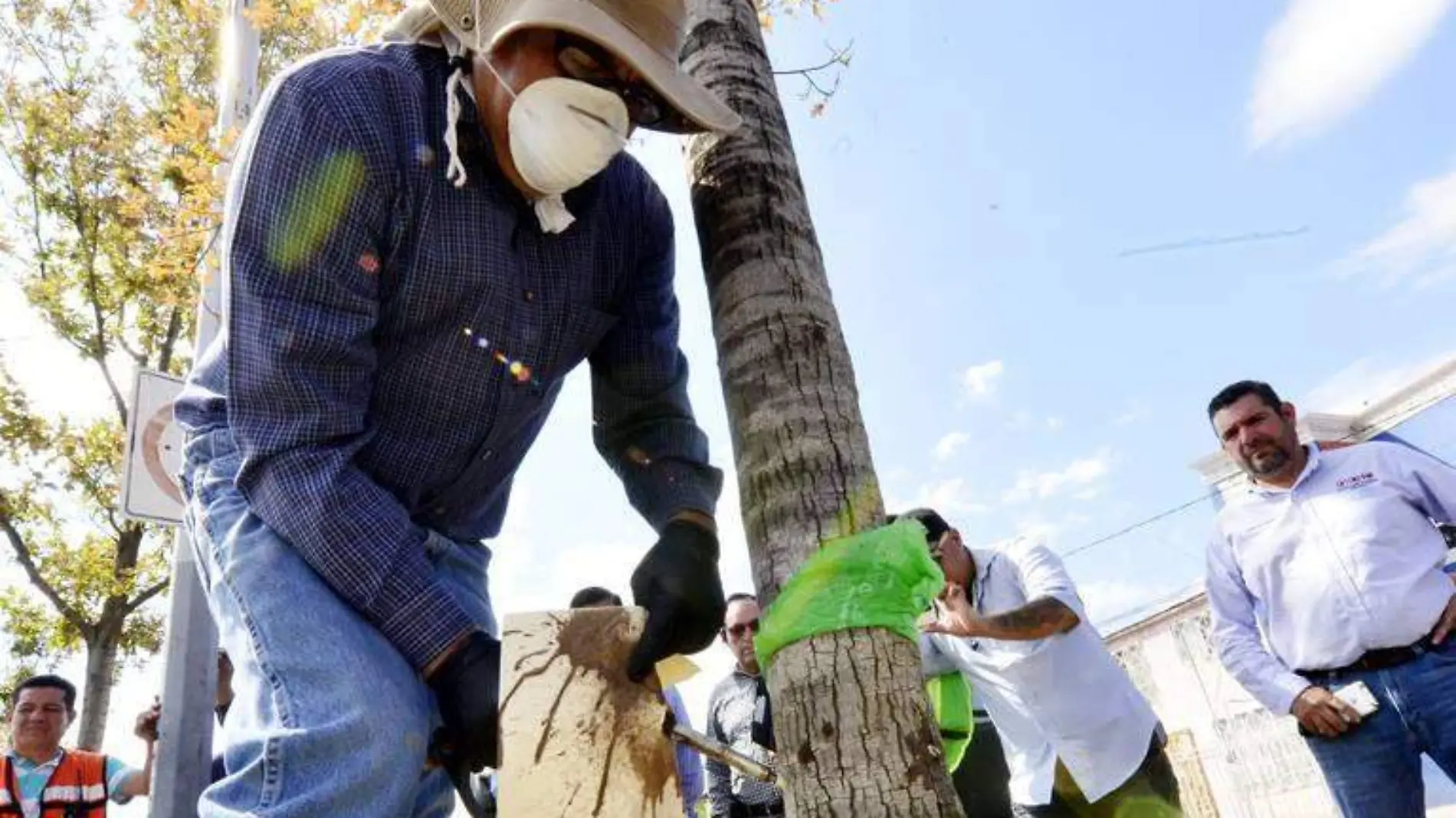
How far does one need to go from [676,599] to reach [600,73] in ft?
3.35

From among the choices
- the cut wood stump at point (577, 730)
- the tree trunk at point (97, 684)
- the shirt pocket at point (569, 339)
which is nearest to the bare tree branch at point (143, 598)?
the tree trunk at point (97, 684)

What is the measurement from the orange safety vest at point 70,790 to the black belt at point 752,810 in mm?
4055

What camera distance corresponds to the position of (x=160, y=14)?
369 inches

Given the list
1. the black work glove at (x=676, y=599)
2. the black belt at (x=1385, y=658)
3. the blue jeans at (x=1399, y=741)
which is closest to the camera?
the black work glove at (x=676, y=599)

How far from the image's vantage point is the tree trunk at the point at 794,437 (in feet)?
4.76

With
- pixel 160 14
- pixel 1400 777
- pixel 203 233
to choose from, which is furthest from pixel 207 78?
pixel 1400 777

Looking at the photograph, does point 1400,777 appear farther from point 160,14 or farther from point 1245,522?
point 160,14

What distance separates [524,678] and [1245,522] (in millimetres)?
4203

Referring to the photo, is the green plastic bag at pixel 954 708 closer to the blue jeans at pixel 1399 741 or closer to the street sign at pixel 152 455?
the blue jeans at pixel 1399 741

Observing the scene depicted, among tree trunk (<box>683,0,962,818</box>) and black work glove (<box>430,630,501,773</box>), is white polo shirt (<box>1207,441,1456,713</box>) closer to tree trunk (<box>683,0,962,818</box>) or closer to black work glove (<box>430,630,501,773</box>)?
tree trunk (<box>683,0,962,818</box>)

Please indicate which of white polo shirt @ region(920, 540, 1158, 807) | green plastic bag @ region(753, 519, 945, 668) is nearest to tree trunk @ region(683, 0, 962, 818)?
green plastic bag @ region(753, 519, 945, 668)

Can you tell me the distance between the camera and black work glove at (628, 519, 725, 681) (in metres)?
1.47

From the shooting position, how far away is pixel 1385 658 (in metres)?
3.86

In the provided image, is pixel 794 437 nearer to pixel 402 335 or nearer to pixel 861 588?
pixel 861 588
